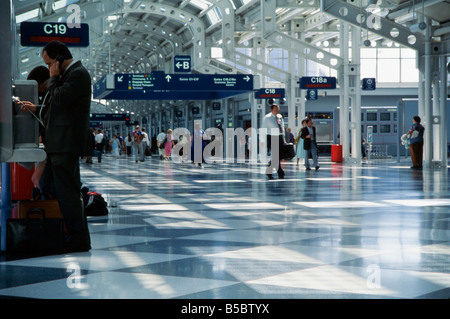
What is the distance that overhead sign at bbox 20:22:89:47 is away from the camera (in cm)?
1559

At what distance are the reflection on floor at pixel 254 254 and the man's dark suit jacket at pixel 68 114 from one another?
38.4 inches

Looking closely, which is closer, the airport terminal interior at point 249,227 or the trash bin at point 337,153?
the airport terminal interior at point 249,227

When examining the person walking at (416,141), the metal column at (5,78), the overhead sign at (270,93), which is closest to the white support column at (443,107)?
the person walking at (416,141)

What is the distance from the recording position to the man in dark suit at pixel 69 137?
19.3 ft

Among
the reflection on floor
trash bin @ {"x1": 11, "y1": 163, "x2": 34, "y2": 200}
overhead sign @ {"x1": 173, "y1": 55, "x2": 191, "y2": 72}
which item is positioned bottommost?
the reflection on floor

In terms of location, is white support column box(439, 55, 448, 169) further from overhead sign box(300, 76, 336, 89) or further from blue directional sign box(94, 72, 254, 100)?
blue directional sign box(94, 72, 254, 100)

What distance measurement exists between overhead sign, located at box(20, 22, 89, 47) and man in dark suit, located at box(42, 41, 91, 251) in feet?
33.0

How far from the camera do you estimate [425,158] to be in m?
23.7

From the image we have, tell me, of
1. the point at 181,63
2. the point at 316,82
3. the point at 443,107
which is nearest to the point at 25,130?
the point at 443,107

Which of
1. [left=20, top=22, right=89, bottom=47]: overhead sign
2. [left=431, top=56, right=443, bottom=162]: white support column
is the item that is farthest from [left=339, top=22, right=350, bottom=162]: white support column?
[left=20, top=22, right=89, bottom=47]: overhead sign

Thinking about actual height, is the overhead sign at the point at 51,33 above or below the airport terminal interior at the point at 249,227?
above

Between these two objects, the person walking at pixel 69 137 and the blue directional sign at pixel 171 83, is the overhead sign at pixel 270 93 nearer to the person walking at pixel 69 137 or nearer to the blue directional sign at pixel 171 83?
the blue directional sign at pixel 171 83

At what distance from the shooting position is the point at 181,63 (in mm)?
36250
